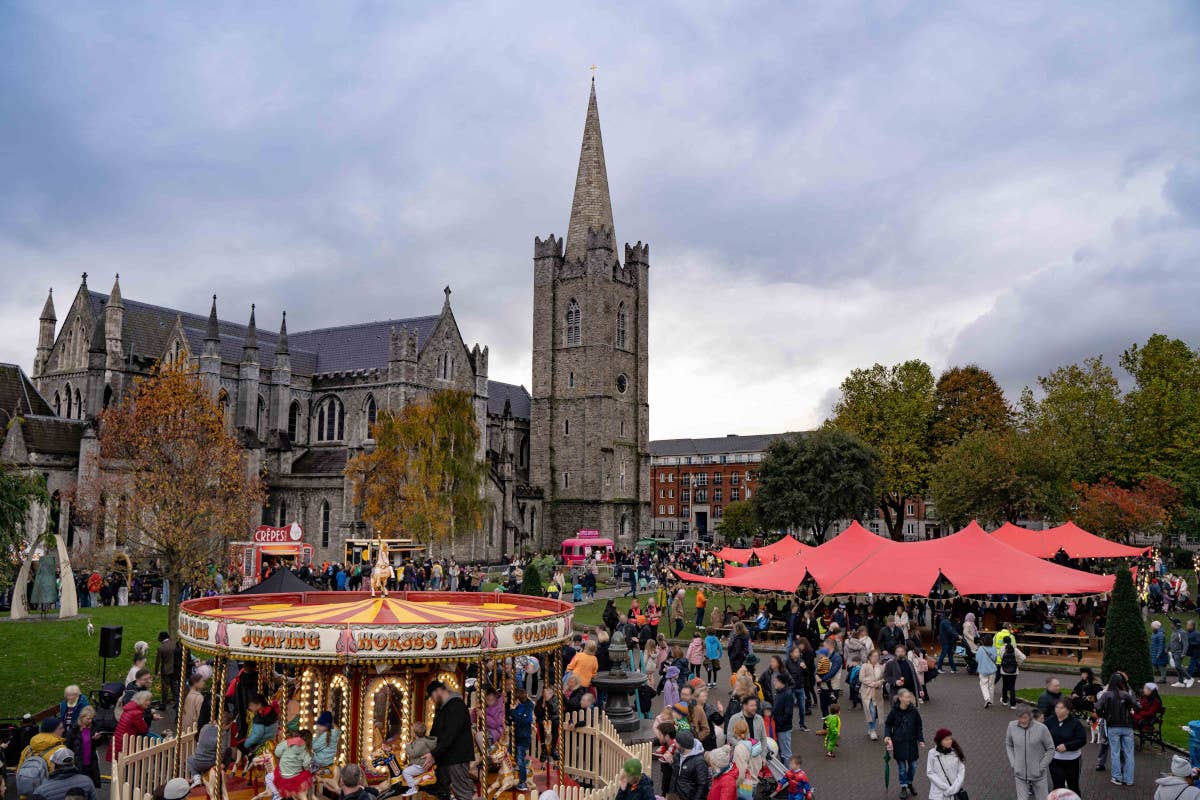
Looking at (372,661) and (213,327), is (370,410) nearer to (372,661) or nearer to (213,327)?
(213,327)

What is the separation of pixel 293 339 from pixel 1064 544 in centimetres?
5110

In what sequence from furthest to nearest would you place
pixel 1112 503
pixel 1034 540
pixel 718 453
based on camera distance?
1. pixel 718 453
2. pixel 1112 503
3. pixel 1034 540

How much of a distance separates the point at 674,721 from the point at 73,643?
1955cm

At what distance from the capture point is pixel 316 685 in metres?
11.2

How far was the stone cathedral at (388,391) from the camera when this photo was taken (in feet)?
165

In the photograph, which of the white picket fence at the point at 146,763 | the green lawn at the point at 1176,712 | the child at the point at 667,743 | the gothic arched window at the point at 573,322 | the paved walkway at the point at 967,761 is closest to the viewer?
the child at the point at 667,743

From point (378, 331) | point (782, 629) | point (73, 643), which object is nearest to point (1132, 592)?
point (782, 629)

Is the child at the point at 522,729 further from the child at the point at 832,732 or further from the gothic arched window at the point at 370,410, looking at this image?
the gothic arched window at the point at 370,410

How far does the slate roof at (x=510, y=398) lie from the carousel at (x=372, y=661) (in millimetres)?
65090

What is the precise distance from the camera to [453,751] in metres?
10.1

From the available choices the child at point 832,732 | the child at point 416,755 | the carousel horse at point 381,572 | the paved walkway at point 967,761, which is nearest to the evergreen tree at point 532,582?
the paved walkway at point 967,761

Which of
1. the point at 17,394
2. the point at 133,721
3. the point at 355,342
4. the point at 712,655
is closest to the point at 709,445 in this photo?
the point at 355,342

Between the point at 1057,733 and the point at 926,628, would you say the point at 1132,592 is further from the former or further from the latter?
the point at 926,628

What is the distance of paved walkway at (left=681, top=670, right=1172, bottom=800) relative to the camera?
13133 millimetres
